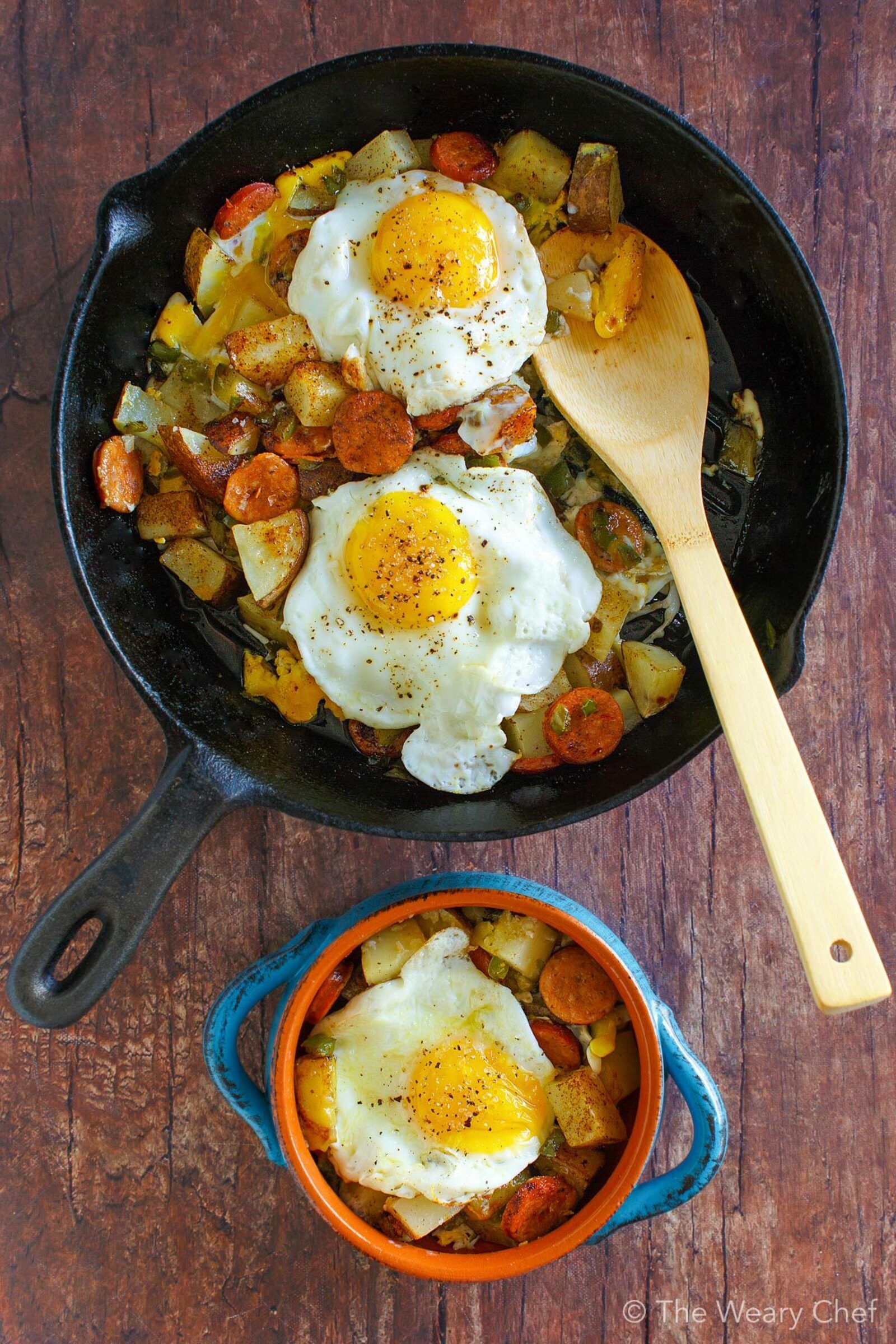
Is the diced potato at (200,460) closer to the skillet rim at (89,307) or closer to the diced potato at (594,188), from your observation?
the skillet rim at (89,307)

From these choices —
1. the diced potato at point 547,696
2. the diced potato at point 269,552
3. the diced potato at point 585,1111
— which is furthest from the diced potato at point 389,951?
the diced potato at point 269,552

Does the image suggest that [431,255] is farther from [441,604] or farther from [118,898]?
[118,898]

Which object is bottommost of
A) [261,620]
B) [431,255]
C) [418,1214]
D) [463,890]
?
[418,1214]

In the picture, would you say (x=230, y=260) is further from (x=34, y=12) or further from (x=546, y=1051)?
(x=546, y=1051)

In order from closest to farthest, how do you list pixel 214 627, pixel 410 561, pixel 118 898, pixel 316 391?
pixel 118 898, pixel 410 561, pixel 316 391, pixel 214 627

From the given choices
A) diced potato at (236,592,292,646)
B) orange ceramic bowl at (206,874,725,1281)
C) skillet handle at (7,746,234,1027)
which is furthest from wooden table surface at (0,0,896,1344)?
skillet handle at (7,746,234,1027)

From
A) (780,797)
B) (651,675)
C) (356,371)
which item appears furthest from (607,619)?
(356,371)
